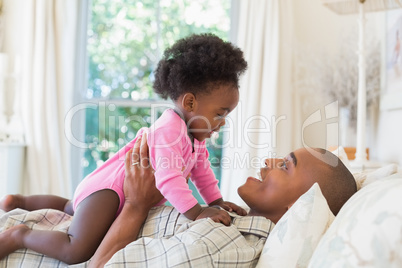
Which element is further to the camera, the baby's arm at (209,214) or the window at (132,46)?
the window at (132,46)

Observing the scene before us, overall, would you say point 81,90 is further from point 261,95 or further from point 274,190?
point 274,190

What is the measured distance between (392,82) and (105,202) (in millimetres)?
2040

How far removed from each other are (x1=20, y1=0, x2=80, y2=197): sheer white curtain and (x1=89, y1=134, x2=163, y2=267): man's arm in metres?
2.40

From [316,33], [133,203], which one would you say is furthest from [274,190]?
[316,33]

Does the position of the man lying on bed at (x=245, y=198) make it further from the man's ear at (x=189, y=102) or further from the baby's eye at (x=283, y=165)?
the man's ear at (x=189, y=102)

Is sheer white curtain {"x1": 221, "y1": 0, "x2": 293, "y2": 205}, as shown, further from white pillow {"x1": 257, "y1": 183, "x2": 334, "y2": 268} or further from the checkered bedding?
white pillow {"x1": 257, "y1": 183, "x2": 334, "y2": 268}

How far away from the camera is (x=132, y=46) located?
13.4 feet

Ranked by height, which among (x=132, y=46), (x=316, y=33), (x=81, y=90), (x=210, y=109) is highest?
(x=316, y=33)

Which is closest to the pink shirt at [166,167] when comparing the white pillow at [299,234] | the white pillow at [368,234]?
the white pillow at [299,234]

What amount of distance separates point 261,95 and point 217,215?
258 centimetres

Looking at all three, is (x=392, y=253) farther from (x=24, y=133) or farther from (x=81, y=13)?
(x=81, y=13)

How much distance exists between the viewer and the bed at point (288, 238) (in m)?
0.75

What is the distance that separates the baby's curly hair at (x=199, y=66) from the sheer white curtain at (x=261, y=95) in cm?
200

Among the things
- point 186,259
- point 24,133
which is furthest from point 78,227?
point 24,133
